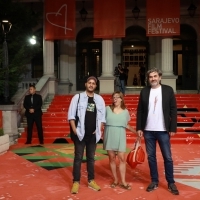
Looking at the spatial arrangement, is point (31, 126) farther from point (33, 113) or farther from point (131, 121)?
point (131, 121)

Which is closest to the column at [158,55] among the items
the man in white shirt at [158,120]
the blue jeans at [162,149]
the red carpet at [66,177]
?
the red carpet at [66,177]

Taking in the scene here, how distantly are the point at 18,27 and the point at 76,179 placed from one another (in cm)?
975

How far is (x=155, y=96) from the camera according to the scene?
5.18m

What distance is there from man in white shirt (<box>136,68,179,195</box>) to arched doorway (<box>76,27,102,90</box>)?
48.7 feet

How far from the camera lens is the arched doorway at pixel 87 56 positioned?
65.5 ft

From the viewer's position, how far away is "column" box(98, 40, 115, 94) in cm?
1611

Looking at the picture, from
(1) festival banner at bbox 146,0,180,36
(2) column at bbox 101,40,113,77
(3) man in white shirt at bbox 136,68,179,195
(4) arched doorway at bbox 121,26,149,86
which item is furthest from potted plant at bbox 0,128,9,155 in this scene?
(4) arched doorway at bbox 121,26,149,86

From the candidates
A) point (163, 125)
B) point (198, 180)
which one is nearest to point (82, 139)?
point (163, 125)

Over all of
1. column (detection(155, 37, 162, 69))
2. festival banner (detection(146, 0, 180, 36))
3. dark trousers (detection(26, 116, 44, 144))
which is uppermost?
festival banner (detection(146, 0, 180, 36))

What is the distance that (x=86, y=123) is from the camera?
17.0ft

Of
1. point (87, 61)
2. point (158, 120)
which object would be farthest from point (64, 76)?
point (158, 120)

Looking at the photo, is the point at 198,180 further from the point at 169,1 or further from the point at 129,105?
the point at 169,1

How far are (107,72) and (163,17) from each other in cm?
384

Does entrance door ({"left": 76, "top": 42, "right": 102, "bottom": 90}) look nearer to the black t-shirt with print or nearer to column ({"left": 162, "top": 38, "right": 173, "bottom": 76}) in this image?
column ({"left": 162, "top": 38, "right": 173, "bottom": 76})
